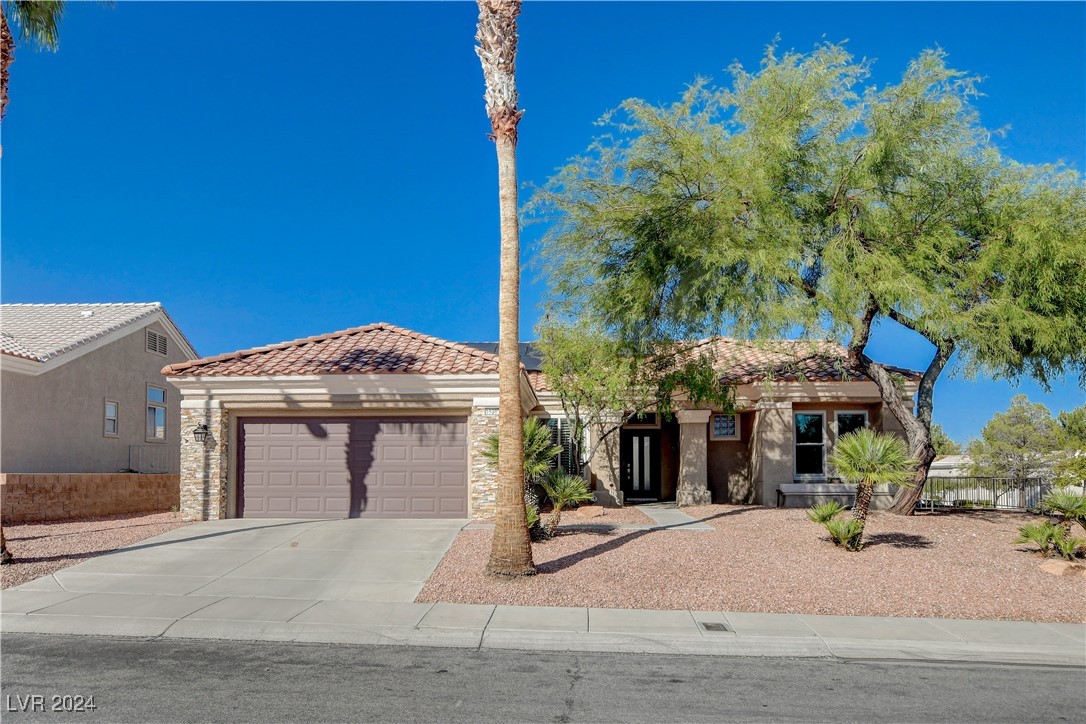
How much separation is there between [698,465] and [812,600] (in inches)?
429

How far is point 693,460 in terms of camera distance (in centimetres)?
2133

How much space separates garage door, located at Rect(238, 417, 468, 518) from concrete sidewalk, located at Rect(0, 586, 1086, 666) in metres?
6.91

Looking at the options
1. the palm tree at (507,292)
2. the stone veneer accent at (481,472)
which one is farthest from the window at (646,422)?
the palm tree at (507,292)

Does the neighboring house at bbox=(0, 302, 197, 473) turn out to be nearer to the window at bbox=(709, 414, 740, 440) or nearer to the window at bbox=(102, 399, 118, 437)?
the window at bbox=(102, 399, 118, 437)

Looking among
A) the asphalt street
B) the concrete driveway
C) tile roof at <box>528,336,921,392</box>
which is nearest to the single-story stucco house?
the concrete driveway

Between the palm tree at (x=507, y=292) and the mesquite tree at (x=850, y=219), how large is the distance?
5.06 meters

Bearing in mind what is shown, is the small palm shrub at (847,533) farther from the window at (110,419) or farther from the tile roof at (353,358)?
the window at (110,419)

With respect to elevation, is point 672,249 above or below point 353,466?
above

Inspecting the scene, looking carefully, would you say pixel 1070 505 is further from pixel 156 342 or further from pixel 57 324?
pixel 57 324

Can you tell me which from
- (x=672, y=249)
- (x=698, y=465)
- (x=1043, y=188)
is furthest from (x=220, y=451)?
(x=1043, y=188)

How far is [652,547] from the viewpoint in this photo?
1338cm

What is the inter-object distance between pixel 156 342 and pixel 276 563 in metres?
16.2

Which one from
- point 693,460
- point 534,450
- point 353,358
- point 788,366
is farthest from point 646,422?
point 534,450

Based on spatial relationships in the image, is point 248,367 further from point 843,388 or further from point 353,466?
point 843,388
